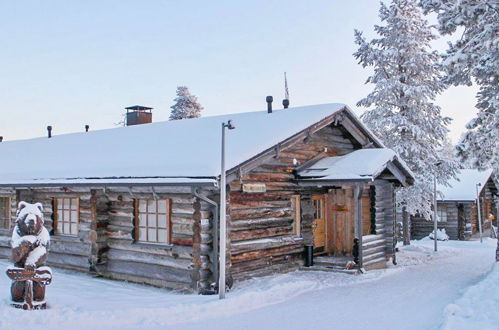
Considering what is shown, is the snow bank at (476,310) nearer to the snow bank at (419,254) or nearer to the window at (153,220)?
the snow bank at (419,254)

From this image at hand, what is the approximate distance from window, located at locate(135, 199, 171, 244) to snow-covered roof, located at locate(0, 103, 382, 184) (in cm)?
98

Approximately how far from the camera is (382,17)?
22.4 m

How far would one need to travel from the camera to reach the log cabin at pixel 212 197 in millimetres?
12023

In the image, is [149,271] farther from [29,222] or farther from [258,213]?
[29,222]

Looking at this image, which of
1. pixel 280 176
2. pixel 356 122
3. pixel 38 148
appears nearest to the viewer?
pixel 280 176

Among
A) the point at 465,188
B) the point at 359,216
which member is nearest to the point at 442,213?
the point at 465,188

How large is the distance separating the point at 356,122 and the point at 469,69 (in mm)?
3804

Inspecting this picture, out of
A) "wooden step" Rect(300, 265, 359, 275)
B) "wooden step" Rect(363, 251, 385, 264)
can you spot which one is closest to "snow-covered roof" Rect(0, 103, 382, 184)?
"wooden step" Rect(363, 251, 385, 264)

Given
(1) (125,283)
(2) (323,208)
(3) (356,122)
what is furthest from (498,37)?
(1) (125,283)

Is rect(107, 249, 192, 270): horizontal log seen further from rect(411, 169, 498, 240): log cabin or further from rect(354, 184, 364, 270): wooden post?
rect(411, 169, 498, 240): log cabin

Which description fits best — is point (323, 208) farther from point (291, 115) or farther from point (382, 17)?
point (382, 17)

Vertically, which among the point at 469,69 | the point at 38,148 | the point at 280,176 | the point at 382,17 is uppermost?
the point at 382,17

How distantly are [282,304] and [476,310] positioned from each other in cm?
376

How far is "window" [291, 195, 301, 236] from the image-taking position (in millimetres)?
14883
